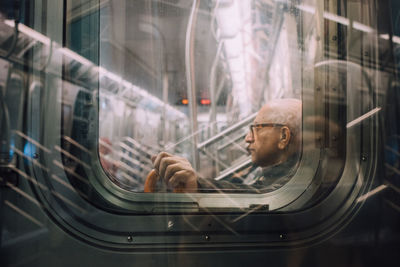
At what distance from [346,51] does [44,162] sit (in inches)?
56.2

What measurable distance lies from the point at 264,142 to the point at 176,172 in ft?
2.04

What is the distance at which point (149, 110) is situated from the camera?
5.42ft

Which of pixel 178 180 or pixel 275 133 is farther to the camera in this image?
pixel 275 133

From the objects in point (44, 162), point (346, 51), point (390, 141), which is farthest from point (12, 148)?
point (390, 141)

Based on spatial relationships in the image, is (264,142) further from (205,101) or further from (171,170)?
(171,170)

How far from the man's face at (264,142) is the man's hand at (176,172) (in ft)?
1.66

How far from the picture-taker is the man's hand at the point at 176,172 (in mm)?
1569

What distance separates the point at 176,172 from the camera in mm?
1579

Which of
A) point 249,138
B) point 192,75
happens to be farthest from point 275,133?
point 192,75

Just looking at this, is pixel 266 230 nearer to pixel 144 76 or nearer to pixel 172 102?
pixel 172 102

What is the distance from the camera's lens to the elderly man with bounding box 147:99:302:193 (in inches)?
62.1

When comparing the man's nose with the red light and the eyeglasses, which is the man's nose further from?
the red light

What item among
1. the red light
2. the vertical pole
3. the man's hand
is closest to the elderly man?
the man's hand

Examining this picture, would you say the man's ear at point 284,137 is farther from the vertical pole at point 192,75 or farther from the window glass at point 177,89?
the vertical pole at point 192,75
